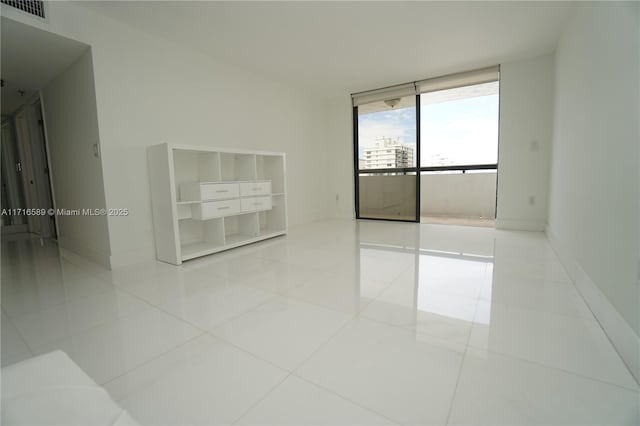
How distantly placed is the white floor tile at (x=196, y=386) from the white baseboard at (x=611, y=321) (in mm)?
1367

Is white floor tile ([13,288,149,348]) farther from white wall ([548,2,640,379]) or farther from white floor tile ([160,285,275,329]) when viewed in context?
white wall ([548,2,640,379])

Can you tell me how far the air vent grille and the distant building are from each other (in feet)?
14.5

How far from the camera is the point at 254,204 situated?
345cm

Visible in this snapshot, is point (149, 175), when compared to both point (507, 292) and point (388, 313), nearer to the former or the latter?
point (388, 313)

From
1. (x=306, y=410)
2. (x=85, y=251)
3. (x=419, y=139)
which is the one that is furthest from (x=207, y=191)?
(x=419, y=139)

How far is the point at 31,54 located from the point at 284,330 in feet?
11.6

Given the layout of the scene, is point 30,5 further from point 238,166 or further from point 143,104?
point 238,166

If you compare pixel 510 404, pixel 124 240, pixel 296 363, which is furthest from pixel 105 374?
pixel 124 240

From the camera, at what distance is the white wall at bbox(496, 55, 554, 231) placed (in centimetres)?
375

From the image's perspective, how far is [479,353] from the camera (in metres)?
1.24

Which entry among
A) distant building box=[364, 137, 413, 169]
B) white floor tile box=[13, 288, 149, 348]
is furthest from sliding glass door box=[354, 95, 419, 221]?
white floor tile box=[13, 288, 149, 348]

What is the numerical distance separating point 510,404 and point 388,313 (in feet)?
2.34

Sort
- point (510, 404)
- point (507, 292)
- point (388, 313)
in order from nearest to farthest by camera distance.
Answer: point (510, 404) < point (388, 313) < point (507, 292)

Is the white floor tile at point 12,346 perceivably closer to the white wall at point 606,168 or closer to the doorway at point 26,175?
the white wall at point 606,168
